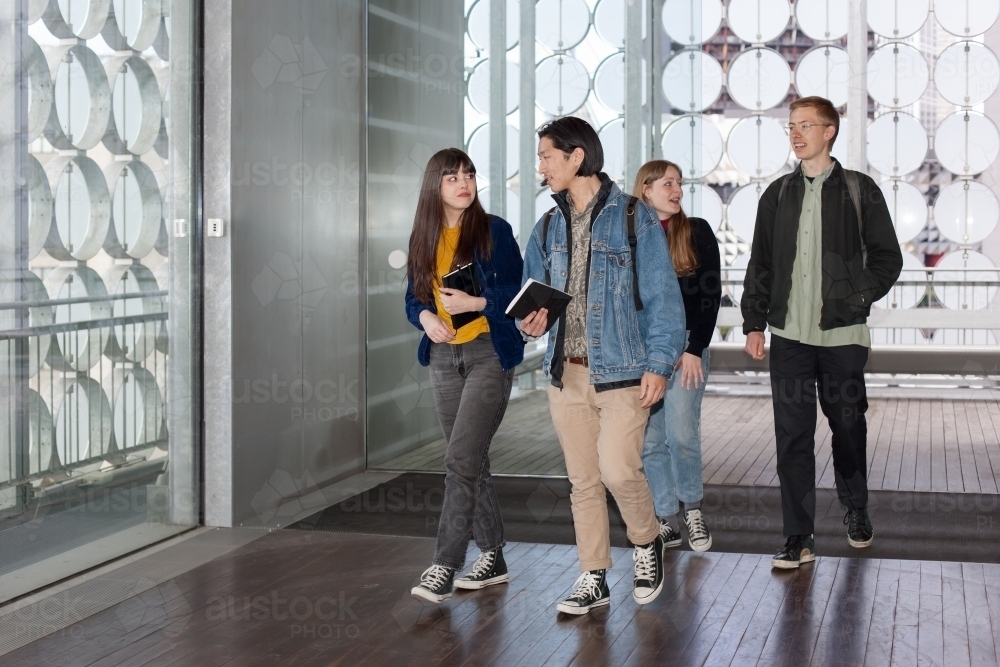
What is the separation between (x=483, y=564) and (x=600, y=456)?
74 cm

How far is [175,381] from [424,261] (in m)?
1.62

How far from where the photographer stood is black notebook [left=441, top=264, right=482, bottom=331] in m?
3.55

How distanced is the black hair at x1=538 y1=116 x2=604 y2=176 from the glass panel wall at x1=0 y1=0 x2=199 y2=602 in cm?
180

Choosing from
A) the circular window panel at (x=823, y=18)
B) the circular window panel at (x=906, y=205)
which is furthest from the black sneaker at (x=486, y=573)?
the circular window panel at (x=823, y=18)

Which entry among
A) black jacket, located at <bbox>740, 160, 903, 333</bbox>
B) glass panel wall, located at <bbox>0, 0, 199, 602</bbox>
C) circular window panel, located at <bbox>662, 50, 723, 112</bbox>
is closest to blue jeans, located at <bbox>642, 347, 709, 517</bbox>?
black jacket, located at <bbox>740, 160, 903, 333</bbox>

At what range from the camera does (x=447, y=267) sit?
12.1 ft

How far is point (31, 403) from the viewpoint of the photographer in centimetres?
385

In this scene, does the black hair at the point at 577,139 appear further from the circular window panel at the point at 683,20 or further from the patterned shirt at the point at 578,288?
the circular window panel at the point at 683,20

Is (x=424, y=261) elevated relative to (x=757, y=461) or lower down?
elevated

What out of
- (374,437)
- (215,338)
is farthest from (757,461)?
(215,338)

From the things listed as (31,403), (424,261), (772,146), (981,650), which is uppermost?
(772,146)

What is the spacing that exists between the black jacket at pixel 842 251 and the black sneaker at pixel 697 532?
0.83 metres

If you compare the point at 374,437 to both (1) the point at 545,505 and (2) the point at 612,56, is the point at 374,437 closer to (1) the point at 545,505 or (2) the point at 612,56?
(1) the point at 545,505

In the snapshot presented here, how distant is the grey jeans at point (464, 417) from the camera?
361cm
